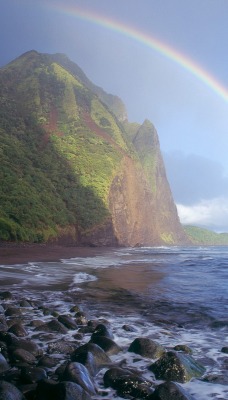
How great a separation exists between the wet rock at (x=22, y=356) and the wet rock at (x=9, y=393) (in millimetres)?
1434

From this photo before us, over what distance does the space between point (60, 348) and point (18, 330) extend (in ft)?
4.40

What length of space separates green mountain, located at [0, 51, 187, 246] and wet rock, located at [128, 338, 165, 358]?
36.8m

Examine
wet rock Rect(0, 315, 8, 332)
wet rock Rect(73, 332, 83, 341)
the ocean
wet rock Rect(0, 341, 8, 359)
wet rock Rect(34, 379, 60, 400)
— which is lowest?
the ocean

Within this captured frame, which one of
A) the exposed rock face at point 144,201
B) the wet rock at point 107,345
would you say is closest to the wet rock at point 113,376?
the wet rock at point 107,345

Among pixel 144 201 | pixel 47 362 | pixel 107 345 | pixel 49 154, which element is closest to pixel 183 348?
pixel 107 345

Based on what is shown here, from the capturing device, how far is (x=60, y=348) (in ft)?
18.8

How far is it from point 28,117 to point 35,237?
49.4 meters

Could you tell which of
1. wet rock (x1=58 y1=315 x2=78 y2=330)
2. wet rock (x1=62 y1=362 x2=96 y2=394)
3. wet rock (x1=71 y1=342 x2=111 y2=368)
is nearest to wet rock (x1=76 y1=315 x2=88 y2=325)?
wet rock (x1=58 y1=315 x2=78 y2=330)

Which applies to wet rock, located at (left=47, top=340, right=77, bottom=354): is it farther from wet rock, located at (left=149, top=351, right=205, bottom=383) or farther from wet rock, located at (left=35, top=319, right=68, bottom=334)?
wet rock, located at (left=149, top=351, right=205, bottom=383)

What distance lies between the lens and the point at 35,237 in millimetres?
45750

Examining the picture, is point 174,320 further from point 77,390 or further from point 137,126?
point 137,126

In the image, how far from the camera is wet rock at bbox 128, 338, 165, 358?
5730mm

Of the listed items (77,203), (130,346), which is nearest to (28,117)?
(77,203)

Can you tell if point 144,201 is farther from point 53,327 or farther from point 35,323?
point 53,327
